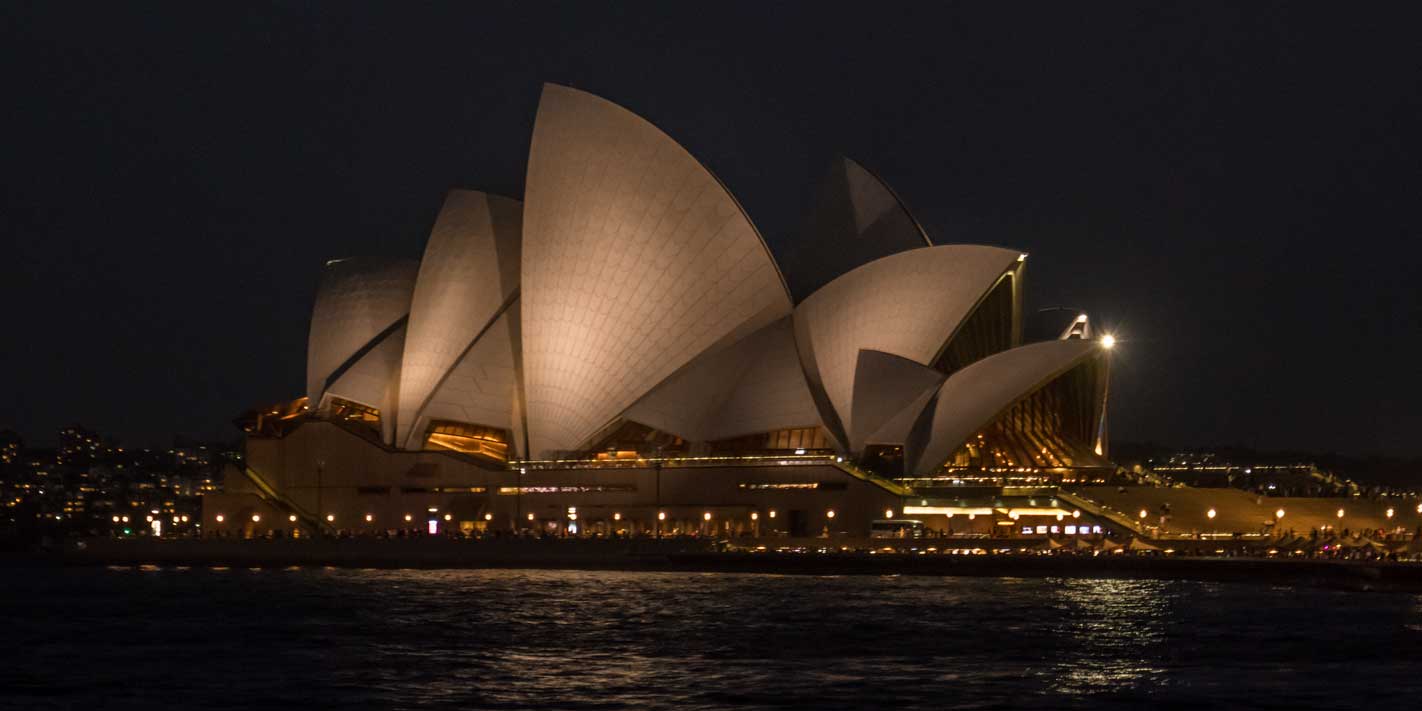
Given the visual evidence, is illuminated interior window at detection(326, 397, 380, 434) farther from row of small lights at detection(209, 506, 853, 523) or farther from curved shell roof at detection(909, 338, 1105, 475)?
curved shell roof at detection(909, 338, 1105, 475)

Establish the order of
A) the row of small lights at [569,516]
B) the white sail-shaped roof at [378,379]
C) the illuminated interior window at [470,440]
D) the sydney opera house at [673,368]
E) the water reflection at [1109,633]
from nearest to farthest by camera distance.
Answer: the water reflection at [1109,633] < the sydney opera house at [673,368] < the row of small lights at [569,516] < the white sail-shaped roof at [378,379] < the illuminated interior window at [470,440]

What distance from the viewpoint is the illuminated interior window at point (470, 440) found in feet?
247

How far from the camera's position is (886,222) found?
7156cm

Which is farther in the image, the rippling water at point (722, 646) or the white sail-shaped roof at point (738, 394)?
the white sail-shaped roof at point (738, 394)

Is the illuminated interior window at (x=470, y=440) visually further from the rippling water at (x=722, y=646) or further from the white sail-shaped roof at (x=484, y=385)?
the rippling water at (x=722, y=646)

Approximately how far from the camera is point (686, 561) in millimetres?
62062

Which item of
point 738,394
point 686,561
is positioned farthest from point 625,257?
point 686,561

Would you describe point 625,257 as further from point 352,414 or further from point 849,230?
point 352,414

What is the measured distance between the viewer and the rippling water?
2748cm

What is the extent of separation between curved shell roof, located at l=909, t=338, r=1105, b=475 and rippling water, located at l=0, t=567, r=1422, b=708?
11759mm

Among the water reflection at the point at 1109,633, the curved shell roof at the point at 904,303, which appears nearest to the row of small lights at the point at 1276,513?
the curved shell roof at the point at 904,303

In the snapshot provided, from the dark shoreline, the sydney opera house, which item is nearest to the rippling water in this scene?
the dark shoreline

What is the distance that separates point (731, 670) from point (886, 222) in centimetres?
4292

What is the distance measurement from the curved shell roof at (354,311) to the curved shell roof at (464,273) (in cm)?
315
